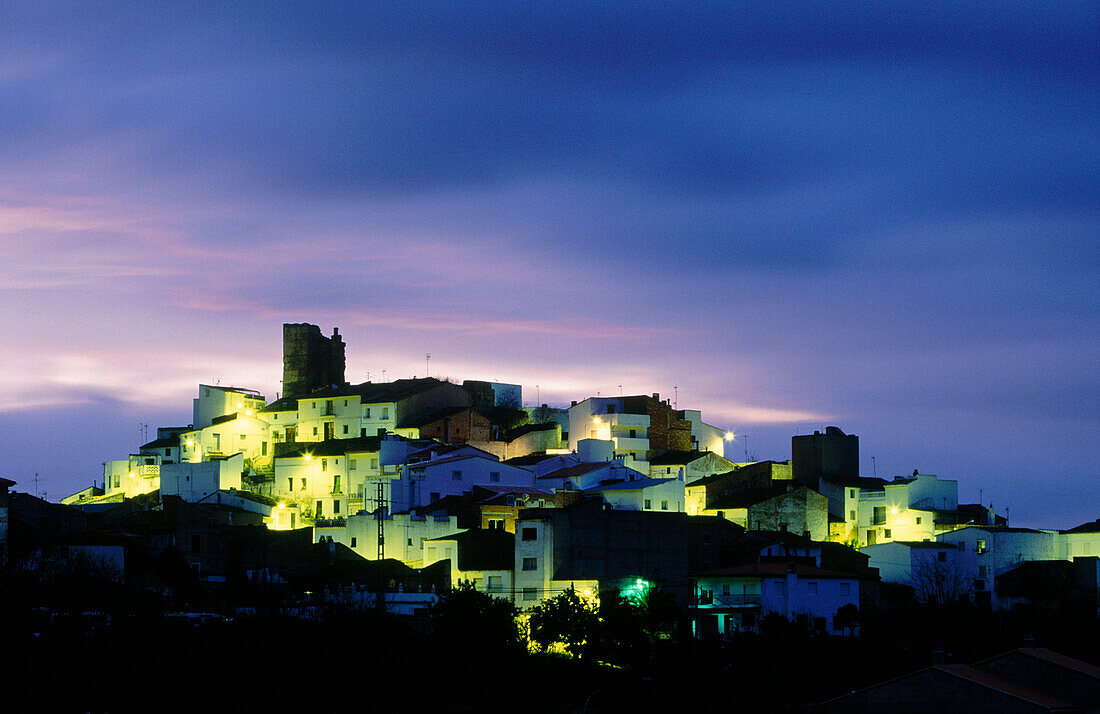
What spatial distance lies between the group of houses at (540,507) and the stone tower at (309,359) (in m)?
0.10

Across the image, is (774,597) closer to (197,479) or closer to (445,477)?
(445,477)

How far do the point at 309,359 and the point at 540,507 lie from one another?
1100 inches

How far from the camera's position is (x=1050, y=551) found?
2643 inches

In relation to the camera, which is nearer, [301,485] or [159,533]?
[159,533]

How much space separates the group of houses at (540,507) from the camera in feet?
188

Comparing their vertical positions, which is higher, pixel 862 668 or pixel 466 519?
pixel 466 519

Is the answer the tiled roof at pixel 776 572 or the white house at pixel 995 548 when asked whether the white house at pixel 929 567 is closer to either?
the white house at pixel 995 548

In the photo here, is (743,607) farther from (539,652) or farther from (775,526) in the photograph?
(775,526)

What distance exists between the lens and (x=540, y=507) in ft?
198

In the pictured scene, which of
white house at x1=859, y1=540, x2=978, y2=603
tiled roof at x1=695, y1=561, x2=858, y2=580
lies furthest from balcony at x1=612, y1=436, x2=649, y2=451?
tiled roof at x1=695, y1=561, x2=858, y2=580

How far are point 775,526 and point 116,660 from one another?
31371 millimetres

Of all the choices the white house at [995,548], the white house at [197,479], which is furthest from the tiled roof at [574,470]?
the white house at [995,548]

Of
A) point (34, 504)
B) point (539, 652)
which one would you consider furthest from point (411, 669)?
point (34, 504)

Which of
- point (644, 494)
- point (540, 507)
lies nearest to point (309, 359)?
point (644, 494)
